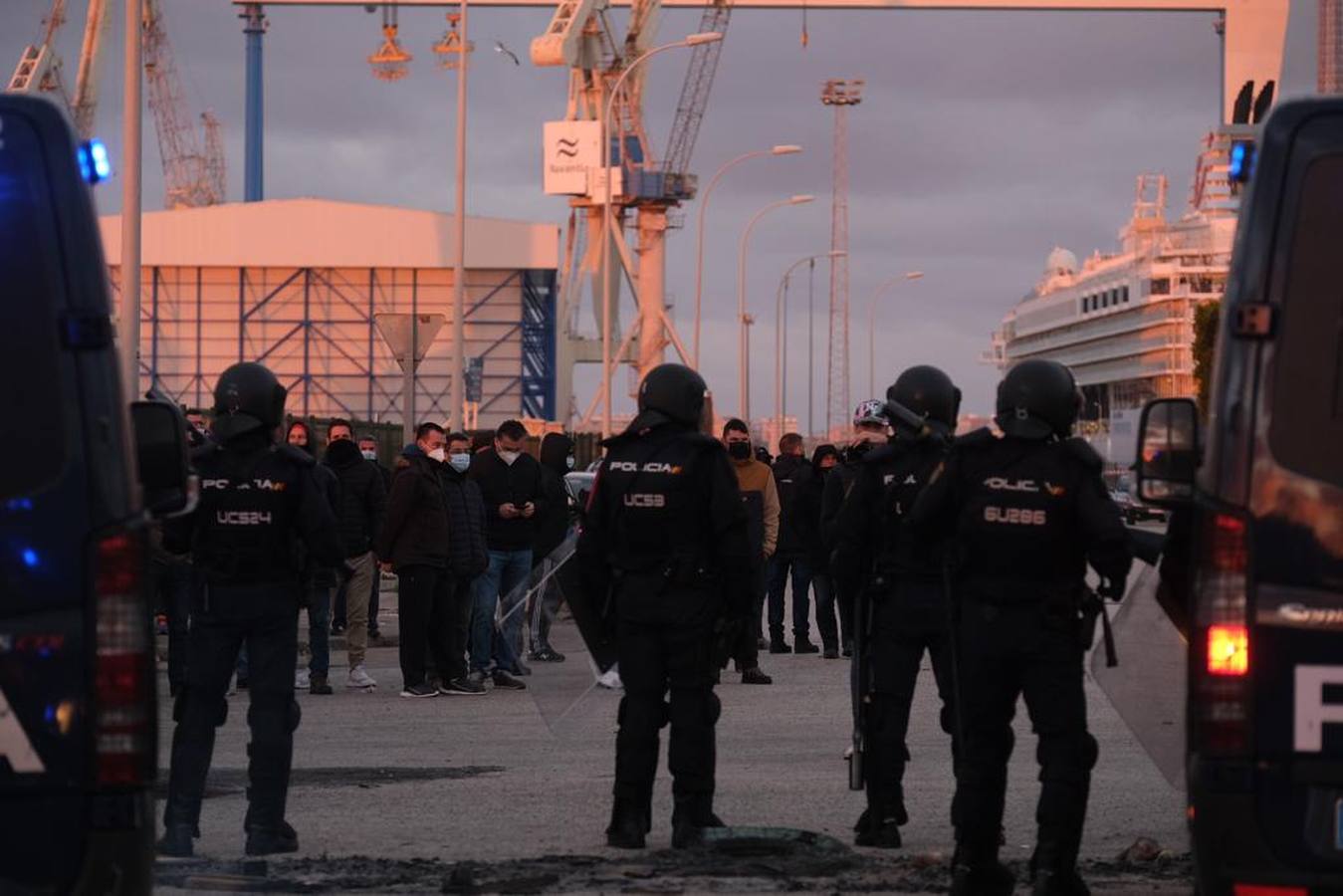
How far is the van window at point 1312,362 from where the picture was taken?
5.52 m

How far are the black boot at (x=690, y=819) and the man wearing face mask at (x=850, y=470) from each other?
92 centimetres

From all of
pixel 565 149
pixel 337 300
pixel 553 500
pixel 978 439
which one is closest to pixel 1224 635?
pixel 978 439

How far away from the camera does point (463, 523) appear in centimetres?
1577

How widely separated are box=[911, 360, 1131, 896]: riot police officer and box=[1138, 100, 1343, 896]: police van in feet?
5.21

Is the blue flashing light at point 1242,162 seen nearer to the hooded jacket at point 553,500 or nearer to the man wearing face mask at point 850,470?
the man wearing face mask at point 850,470

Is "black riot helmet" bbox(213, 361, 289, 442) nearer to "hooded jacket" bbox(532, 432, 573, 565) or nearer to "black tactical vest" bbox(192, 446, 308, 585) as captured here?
"black tactical vest" bbox(192, 446, 308, 585)

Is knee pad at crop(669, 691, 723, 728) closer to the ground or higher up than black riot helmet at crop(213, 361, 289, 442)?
closer to the ground

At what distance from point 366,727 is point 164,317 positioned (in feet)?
251

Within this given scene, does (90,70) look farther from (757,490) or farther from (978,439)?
(978,439)

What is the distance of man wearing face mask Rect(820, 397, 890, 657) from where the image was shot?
949 centimetres

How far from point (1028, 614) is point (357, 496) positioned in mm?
9210

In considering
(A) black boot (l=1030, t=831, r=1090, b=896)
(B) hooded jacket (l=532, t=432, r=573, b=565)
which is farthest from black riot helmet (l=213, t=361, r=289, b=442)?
(B) hooded jacket (l=532, t=432, r=573, b=565)

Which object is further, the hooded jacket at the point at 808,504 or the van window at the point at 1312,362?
the hooded jacket at the point at 808,504

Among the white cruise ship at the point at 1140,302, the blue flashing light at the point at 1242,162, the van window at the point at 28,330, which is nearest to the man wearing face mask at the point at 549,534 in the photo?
the blue flashing light at the point at 1242,162
